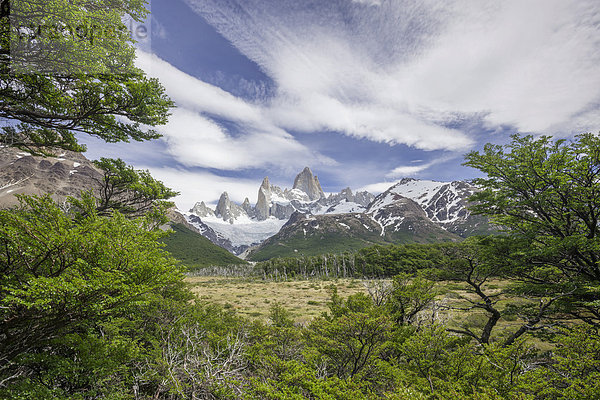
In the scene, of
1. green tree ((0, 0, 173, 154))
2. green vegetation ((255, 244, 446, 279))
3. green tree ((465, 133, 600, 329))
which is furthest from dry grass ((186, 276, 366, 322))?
green vegetation ((255, 244, 446, 279))

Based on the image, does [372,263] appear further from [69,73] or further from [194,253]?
[194,253]

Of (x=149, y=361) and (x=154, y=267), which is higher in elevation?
(x=154, y=267)

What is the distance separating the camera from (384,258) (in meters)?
75.7

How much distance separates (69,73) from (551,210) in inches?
803

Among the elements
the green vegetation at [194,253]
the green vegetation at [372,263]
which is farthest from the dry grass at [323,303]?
the green vegetation at [194,253]

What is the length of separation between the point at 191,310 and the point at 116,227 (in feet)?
28.3

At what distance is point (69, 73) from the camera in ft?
21.9

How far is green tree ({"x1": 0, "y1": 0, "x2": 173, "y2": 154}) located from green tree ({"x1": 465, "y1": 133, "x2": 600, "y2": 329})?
629 inches

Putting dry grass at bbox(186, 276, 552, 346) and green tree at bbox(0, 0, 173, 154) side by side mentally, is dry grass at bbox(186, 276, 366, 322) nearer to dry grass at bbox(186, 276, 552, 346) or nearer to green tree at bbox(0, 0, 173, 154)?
dry grass at bbox(186, 276, 552, 346)

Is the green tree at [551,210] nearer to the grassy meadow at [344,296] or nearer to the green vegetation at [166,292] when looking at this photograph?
the green vegetation at [166,292]

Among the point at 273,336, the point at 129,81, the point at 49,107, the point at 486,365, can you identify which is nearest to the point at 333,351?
the point at 273,336

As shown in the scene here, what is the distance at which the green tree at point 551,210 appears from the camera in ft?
31.3

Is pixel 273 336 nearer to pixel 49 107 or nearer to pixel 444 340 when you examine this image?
pixel 444 340

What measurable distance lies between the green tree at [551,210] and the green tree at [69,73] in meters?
16.0
